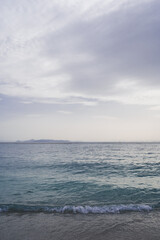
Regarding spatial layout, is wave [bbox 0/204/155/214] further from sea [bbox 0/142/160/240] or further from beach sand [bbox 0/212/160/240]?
beach sand [bbox 0/212/160/240]

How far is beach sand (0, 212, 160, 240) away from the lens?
620cm

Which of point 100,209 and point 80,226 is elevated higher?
point 80,226

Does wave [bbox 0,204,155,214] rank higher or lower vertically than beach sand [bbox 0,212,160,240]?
lower

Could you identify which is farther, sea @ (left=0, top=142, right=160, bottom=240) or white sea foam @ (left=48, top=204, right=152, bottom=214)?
white sea foam @ (left=48, top=204, right=152, bottom=214)

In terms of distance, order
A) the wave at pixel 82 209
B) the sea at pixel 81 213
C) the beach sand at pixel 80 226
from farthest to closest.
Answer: the wave at pixel 82 209, the sea at pixel 81 213, the beach sand at pixel 80 226

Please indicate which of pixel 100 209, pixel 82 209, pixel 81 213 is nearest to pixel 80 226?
pixel 81 213

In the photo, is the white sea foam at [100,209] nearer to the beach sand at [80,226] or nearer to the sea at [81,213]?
the sea at [81,213]

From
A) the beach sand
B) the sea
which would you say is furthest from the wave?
the beach sand

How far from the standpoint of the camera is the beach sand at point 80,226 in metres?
6.20

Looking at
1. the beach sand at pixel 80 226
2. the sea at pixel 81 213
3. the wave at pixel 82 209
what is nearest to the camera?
the beach sand at pixel 80 226

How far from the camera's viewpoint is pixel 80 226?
23.0 ft

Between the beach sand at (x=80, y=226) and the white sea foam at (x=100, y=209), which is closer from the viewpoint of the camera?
the beach sand at (x=80, y=226)

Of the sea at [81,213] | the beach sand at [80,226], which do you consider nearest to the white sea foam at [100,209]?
the sea at [81,213]

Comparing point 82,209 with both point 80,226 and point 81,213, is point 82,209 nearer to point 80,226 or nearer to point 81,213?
point 81,213
